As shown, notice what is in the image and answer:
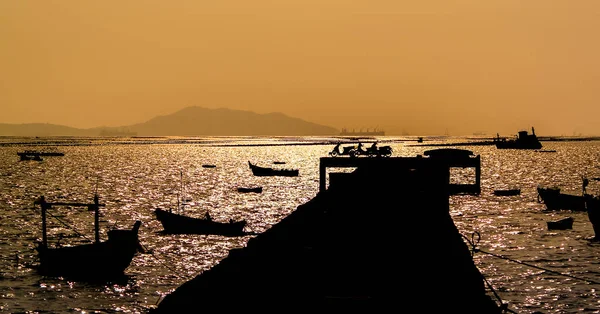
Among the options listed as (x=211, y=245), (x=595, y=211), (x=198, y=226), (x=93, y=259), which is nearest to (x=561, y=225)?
(x=595, y=211)

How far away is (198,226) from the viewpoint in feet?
162

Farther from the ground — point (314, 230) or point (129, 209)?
point (314, 230)

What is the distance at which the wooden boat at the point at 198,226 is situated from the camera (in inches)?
1927

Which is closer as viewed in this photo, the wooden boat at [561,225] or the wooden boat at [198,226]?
the wooden boat at [198,226]

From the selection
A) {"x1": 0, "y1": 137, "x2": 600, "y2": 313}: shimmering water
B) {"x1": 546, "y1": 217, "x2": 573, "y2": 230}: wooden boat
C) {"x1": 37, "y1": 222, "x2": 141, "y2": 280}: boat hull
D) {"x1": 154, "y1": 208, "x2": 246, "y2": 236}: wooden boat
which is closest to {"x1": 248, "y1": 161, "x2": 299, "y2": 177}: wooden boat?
{"x1": 0, "y1": 137, "x2": 600, "y2": 313}: shimmering water

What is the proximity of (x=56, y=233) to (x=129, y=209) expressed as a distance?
1976 centimetres

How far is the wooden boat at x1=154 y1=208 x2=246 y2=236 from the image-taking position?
161 feet

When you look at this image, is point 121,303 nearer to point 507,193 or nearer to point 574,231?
point 574,231

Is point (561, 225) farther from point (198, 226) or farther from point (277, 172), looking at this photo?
A: point (277, 172)

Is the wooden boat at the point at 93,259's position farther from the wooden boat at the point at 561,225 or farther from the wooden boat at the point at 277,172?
the wooden boat at the point at 277,172

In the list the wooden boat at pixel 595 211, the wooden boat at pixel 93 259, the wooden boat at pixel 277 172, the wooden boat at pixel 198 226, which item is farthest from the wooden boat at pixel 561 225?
the wooden boat at pixel 277 172

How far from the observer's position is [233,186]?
104 m

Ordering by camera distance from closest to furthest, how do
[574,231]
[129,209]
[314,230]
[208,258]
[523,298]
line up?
[314,230] < [523,298] < [208,258] < [574,231] < [129,209]

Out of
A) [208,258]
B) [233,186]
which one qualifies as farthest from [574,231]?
→ [233,186]
